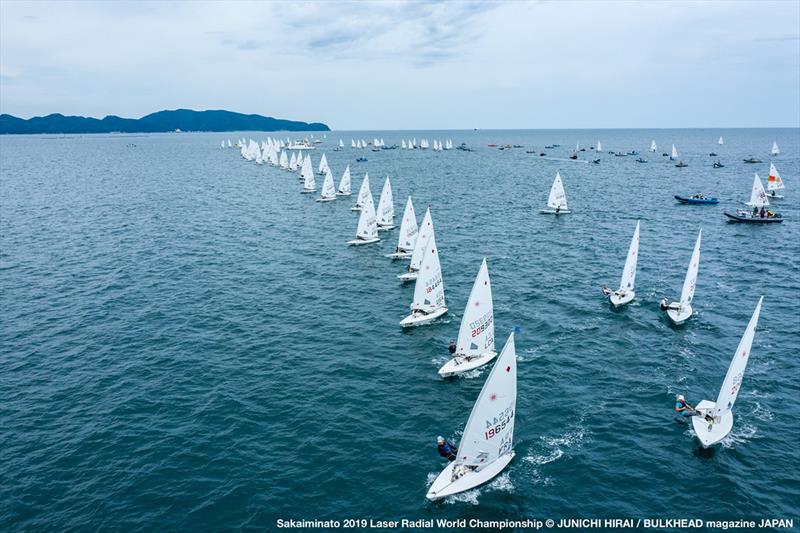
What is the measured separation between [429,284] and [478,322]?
41.9 feet

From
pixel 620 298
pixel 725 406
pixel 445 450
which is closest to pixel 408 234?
pixel 620 298

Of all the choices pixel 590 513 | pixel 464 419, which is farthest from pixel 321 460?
pixel 590 513

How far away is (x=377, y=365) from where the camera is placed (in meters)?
48.7

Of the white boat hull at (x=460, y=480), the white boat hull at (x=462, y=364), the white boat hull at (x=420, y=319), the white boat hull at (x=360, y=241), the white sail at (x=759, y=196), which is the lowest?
the white boat hull at (x=460, y=480)

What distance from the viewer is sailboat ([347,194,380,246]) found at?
90.8 meters

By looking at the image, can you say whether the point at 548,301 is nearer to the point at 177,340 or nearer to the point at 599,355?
the point at 599,355

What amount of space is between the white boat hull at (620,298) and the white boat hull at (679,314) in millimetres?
5307

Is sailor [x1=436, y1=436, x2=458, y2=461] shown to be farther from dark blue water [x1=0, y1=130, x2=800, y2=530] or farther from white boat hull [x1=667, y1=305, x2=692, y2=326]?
white boat hull [x1=667, y1=305, x2=692, y2=326]

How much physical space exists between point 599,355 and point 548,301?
1496cm

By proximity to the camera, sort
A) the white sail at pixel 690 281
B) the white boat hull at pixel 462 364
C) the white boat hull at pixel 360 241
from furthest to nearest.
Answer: the white boat hull at pixel 360 241, the white sail at pixel 690 281, the white boat hull at pixel 462 364

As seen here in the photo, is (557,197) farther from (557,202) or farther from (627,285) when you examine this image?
(627,285)

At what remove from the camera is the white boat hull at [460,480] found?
103ft

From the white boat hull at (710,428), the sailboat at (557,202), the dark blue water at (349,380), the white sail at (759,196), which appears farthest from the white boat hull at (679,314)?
the white sail at (759,196)

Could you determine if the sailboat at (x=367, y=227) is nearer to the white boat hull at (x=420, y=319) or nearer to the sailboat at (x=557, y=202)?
the white boat hull at (x=420, y=319)
